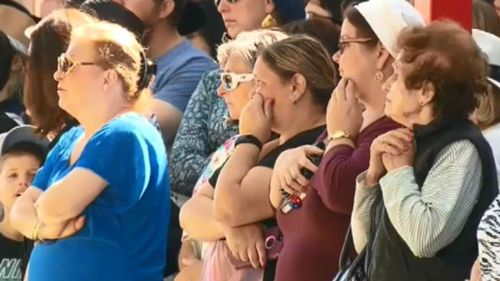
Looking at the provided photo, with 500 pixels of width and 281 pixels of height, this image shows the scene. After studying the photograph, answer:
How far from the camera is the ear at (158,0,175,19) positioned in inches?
273

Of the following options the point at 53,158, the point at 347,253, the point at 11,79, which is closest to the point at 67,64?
the point at 53,158

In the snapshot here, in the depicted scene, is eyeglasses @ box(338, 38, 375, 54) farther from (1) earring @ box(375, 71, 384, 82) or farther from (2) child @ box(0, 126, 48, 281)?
(2) child @ box(0, 126, 48, 281)

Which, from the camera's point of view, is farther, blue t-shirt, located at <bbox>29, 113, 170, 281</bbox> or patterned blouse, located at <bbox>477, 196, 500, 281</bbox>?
blue t-shirt, located at <bbox>29, 113, 170, 281</bbox>

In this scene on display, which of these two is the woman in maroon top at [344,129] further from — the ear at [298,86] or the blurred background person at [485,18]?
the blurred background person at [485,18]

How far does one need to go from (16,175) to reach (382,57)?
2294 mm

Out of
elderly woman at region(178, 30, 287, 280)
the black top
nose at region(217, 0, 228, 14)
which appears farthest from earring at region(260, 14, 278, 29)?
the black top

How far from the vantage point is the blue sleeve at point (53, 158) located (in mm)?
5629

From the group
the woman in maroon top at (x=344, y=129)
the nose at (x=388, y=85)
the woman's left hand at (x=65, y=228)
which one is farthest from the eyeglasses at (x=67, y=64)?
the nose at (x=388, y=85)

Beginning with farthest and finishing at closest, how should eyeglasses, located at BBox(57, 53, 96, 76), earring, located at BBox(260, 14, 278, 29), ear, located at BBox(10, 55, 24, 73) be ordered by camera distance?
ear, located at BBox(10, 55, 24, 73) → earring, located at BBox(260, 14, 278, 29) → eyeglasses, located at BBox(57, 53, 96, 76)

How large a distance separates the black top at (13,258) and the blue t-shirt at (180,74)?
901mm

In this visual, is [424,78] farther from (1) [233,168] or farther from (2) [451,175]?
(1) [233,168]

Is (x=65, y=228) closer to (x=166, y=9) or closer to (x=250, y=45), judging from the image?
(x=250, y=45)

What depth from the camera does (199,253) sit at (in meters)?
5.72

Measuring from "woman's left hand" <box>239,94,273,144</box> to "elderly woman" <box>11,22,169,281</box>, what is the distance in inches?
16.8
